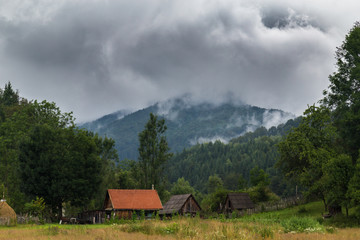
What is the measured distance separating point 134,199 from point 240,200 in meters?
24.6

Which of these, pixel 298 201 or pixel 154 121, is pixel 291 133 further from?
pixel 154 121

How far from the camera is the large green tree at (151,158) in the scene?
7162cm

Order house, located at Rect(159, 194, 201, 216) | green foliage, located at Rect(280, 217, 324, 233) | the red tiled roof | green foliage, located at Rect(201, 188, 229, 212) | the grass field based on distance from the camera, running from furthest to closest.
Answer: green foliage, located at Rect(201, 188, 229, 212) < house, located at Rect(159, 194, 201, 216) < the red tiled roof < green foliage, located at Rect(280, 217, 324, 233) < the grass field

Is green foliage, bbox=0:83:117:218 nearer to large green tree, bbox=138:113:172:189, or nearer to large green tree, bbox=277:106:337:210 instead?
large green tree, bbox=138:113:172:189

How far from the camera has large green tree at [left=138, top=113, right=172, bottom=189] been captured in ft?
235

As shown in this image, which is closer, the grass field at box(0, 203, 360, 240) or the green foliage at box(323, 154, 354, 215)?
the grass field at box(0, 203, 360, 240)

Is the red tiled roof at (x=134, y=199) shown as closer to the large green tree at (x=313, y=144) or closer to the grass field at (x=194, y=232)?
the large green tree at (x=313, y=144)

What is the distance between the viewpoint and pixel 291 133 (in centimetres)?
5741

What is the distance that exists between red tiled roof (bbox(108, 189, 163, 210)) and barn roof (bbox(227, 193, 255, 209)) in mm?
18756

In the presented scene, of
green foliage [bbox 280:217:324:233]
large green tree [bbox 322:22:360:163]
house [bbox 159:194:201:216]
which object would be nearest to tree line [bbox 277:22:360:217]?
large green tree [bbox 322:22:360:163]

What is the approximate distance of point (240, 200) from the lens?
75.3m

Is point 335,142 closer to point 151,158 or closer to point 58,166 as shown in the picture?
point 151,158

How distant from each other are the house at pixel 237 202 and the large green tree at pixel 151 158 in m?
14.8

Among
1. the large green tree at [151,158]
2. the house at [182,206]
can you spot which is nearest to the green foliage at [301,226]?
the house at [182,206]
